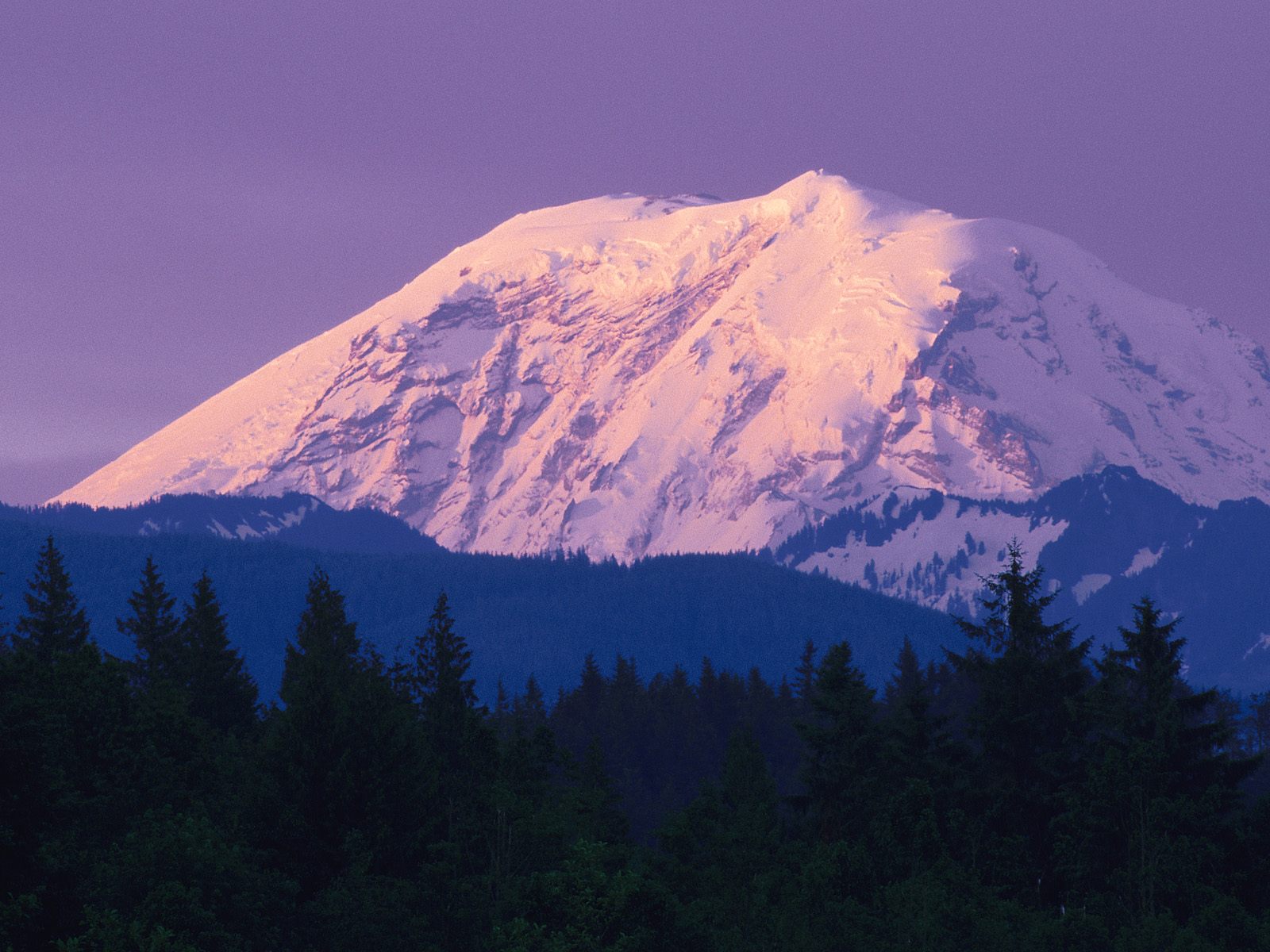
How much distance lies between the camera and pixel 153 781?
5784 cm

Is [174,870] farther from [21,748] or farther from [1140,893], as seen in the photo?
[1140,893]

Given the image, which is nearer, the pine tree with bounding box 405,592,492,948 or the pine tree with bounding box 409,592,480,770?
the pine tree with bounding box 405,592,492,948

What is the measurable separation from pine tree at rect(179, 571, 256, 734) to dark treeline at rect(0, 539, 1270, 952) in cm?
1363

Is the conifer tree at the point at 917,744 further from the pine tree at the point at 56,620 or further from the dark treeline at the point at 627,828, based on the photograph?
the pine tree at the point at 56,620

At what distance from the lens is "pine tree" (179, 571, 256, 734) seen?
87.2m

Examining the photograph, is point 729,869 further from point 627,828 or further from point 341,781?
point 341,781

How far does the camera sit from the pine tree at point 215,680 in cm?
8719

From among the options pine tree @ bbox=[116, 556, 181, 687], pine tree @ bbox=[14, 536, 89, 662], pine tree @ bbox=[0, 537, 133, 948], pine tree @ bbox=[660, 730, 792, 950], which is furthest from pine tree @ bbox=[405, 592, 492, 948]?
pine tree @ bbox=[14, 536, 89, 662]

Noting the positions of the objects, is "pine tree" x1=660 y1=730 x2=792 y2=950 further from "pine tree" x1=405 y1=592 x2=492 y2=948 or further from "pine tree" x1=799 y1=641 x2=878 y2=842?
"pine tree" x1=405 y1=592 x2=492 y2=948

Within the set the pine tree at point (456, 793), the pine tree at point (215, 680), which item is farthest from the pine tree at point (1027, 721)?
the pine tree at point (215, 680)

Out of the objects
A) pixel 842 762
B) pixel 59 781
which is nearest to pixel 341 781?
pixel 59 781

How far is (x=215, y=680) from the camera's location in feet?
290

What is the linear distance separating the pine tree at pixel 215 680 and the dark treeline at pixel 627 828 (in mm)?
13634

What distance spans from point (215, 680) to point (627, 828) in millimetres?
25788
